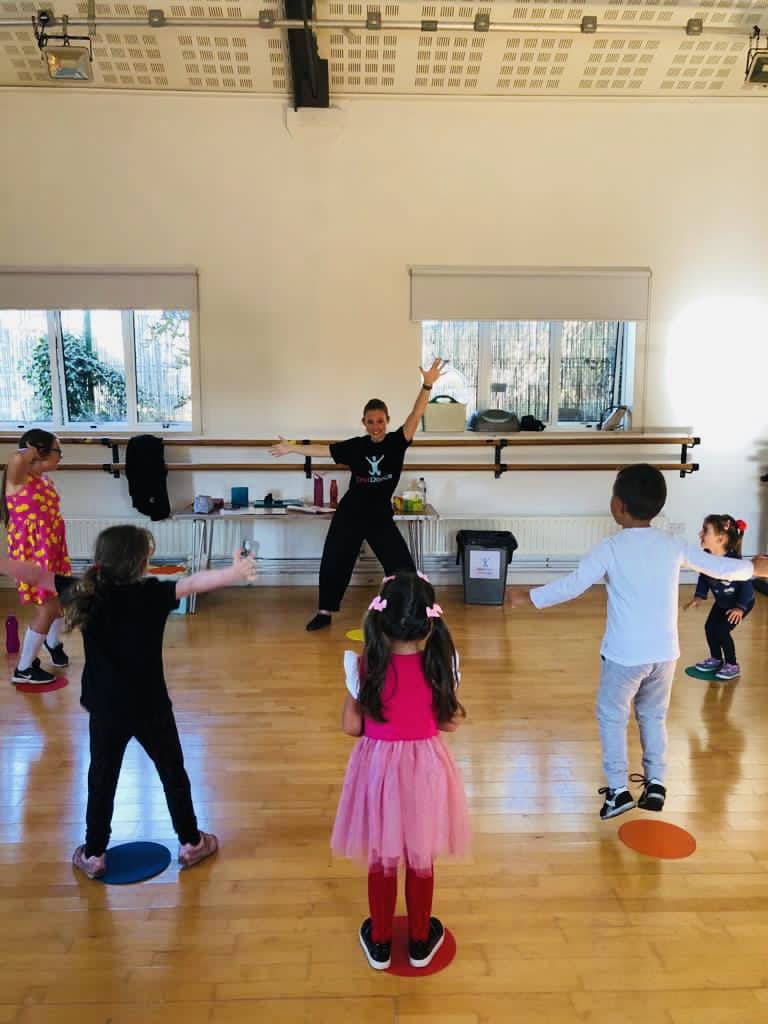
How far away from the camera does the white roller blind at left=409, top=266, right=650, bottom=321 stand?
5.90 m

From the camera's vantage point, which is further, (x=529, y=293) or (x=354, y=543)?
(x=529, y=293)

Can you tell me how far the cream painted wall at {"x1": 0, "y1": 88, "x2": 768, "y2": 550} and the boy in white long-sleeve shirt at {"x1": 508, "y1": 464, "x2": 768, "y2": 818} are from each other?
3.70 m

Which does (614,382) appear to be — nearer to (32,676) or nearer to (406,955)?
(32,676)

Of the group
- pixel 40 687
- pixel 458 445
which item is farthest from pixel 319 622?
pixel 458 445

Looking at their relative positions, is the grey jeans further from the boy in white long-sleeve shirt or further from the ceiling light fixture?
the ceiling light fixture

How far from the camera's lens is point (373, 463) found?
494 centimetres

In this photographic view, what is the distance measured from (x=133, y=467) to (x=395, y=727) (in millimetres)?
4259

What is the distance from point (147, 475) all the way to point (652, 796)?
4191mm

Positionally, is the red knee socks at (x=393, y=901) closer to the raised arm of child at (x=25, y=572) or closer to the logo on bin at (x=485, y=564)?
the raised arm of child at (x=25, y=572)

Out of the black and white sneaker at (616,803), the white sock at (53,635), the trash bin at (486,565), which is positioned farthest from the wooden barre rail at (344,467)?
the black and white sneaker at (616,803)

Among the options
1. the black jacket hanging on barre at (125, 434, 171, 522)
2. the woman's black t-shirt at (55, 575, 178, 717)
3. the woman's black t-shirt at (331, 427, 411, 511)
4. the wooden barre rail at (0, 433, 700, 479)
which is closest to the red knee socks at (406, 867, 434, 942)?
the woman's black t-shirt at (55, 575, 178, 717)

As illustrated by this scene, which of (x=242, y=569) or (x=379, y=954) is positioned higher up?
(x=242, y=569)

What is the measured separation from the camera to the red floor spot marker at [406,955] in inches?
78.9

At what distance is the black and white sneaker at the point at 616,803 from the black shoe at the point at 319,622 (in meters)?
2.65
